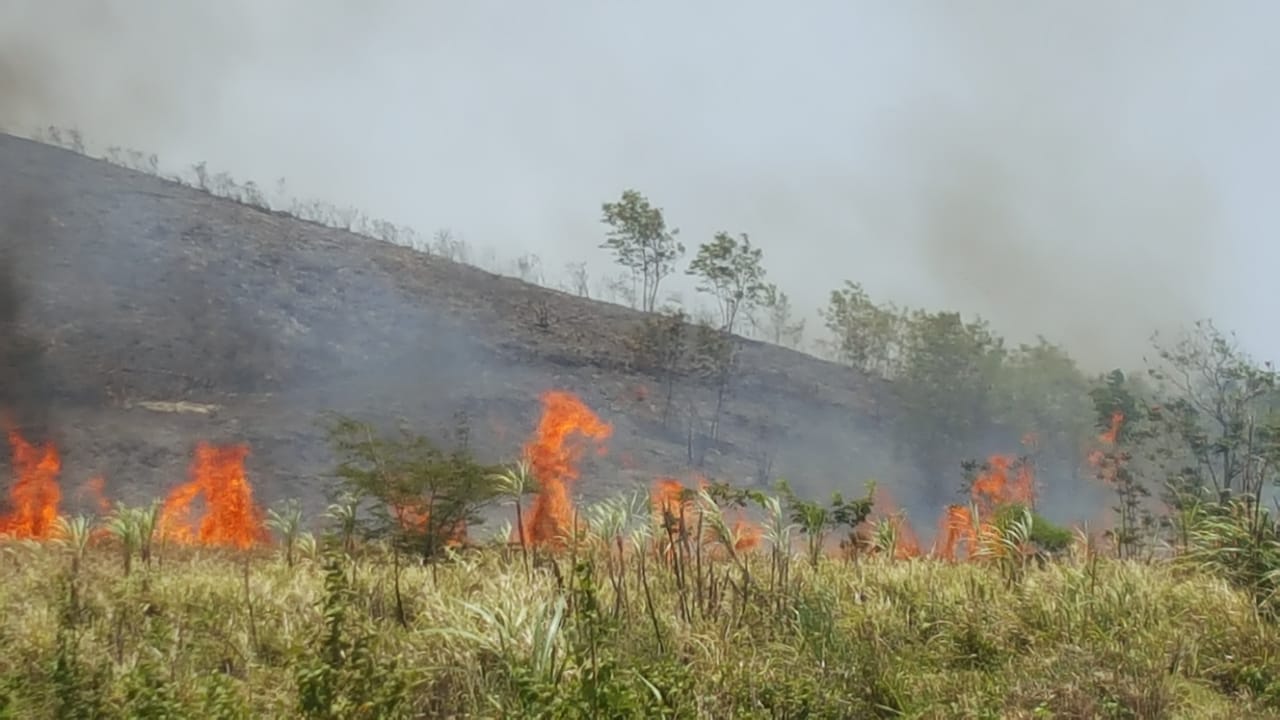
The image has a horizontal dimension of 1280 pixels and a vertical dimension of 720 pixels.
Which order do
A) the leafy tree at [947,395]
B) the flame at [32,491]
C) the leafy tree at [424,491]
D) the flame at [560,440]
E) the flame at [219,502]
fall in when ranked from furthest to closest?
the leafy tree at [947,395] < the flame at [560,440] < the flame at [32,491] < the flame at [219,502] < the leafy tree at [424,491]

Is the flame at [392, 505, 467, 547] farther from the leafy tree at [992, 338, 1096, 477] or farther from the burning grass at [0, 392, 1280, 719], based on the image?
the leafy tree at [992, 338, 1096, 477]

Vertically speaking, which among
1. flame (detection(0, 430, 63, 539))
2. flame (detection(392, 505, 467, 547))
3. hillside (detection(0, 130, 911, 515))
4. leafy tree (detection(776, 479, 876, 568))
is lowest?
flame (detection(0, 430, 63, 539))

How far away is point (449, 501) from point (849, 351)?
1802 inches

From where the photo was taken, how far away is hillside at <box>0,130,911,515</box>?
3028 cm

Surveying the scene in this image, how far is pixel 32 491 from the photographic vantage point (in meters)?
24.1

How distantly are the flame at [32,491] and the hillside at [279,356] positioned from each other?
65cm

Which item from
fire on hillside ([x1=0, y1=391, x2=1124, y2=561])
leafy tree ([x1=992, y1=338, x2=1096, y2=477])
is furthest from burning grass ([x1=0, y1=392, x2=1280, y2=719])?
leafy tree ([x1=992, y1=338, x2=1096, y2=477])

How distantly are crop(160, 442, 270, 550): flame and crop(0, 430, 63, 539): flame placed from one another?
2861mm

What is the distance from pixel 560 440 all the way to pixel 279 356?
13043 millimetres

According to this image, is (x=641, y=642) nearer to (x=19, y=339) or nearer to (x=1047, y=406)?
(x=19, y=339)

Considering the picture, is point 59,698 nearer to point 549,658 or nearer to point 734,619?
point 549,658

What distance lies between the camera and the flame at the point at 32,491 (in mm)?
22062

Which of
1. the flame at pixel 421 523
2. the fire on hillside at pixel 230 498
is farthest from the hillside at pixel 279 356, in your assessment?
the flame at pixel 421 523

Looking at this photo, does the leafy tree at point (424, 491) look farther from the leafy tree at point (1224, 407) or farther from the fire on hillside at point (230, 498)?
the leafy tree at point (1224, 407)
